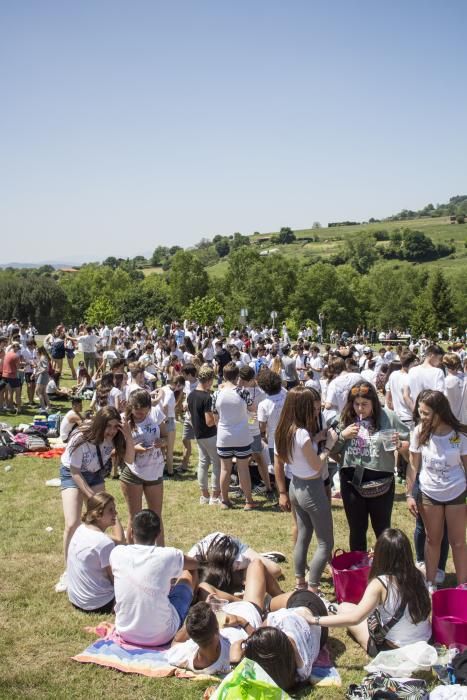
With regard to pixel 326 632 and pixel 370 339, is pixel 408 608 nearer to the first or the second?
pixel 326 632

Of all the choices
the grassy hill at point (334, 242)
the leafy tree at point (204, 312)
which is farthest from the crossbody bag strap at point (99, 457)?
the grassy hill at point (334, 242)

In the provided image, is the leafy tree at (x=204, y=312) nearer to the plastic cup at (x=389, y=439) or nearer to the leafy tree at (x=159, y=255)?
the plastic cup at (x=389, y=439)

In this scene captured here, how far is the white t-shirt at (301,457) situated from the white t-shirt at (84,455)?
183 centimetres

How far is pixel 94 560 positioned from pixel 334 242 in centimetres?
14579

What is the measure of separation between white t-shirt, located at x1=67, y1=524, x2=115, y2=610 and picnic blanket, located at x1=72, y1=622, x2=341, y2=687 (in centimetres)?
54

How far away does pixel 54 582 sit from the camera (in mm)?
6098

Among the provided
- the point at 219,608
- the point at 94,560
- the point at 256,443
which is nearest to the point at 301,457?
the point at 219,608

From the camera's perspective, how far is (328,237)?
160m

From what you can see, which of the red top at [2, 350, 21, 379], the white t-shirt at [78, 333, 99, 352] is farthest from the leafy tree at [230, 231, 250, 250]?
the red top at [2, 350, 21, 379]

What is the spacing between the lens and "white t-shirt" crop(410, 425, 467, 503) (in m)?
5.26

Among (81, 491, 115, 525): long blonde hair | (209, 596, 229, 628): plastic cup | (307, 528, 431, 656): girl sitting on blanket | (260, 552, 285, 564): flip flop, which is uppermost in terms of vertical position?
(81, 491, 115, 525): long blonde hair

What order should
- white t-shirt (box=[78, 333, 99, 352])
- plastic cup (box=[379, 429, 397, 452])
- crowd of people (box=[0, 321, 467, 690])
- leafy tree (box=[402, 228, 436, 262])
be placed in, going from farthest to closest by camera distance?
leafy tree (box=[402, 228, 436, 262]) → white t-shirt (box=[78, 333, 99, 352]) → plastic cup (box=[379, 429, 397, 452]) → crowd of people (box=[0, 321, 467, 690])

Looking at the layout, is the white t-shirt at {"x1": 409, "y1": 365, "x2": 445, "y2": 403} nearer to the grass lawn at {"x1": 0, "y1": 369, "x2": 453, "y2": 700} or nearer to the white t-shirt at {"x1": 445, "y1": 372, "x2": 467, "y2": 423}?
the white t-shirt at {"x1": 445, "y1": 372, "x2": 467, "y2": 423}

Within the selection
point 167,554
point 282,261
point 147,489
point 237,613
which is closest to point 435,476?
point 237,613
